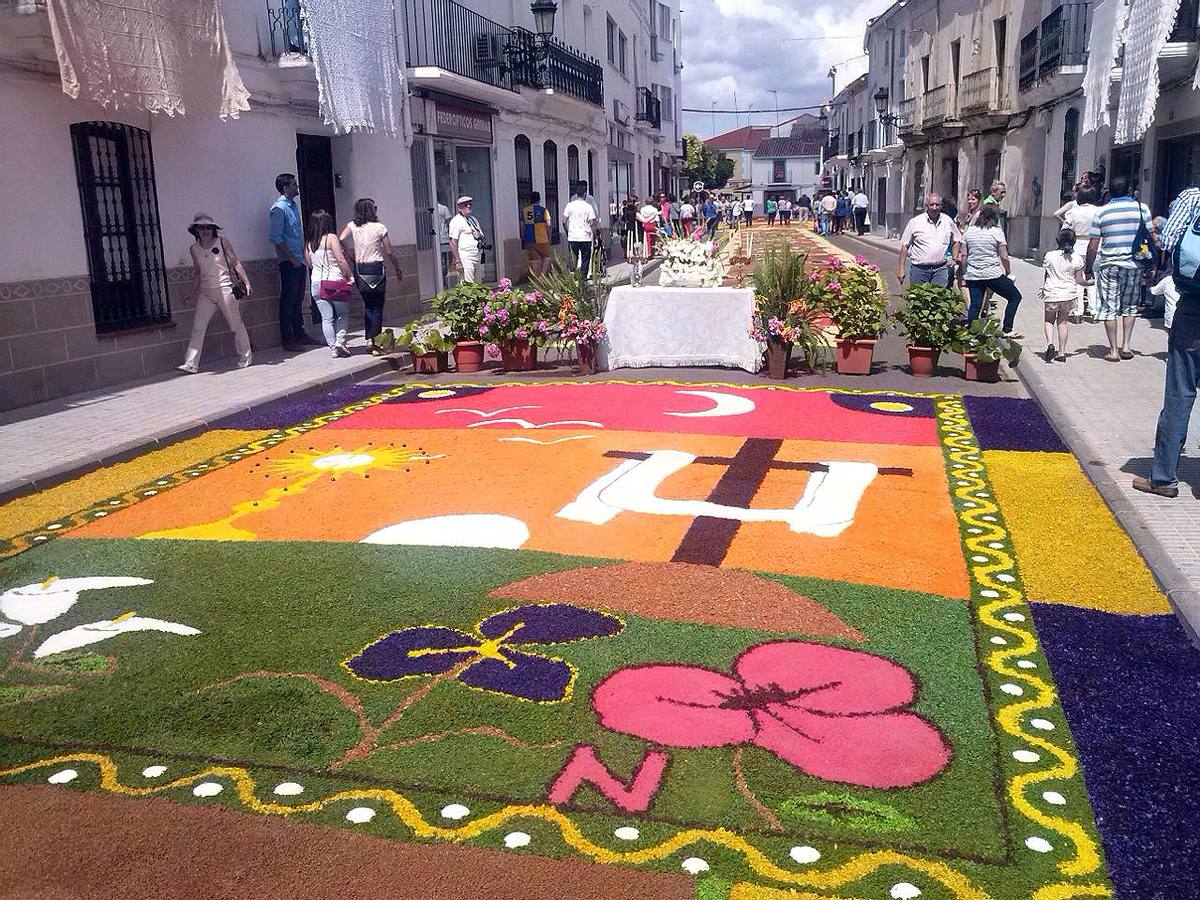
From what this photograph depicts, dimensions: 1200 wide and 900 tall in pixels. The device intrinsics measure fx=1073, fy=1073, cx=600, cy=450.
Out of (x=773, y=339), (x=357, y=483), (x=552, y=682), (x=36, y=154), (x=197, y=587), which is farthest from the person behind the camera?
(x=773, y=339)

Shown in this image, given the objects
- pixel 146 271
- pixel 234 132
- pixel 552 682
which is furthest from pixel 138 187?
pixel 552 682

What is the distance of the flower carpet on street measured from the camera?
121 inches

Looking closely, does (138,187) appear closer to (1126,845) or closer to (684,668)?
(684,668)

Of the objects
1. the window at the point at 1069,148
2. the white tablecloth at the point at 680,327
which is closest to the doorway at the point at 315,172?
the white tablecloth at the point at 680,327

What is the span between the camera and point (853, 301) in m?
10.7

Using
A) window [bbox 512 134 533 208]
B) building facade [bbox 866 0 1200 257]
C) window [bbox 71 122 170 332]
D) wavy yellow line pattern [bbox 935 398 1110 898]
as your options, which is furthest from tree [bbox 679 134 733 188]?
wavy yellow line pattern [bbox 935 398 1110 898]

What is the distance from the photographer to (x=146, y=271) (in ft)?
37.7

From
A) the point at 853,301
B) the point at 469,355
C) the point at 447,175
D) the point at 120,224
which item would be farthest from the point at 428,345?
the point at 447,175

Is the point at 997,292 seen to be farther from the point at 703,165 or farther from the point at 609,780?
the point at 703,165

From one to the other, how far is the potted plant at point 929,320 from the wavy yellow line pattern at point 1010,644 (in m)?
3.11

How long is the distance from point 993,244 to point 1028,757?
903 centimetres

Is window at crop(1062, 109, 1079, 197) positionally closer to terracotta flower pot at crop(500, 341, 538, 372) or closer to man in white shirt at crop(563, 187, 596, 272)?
man in white shirt at crop(563, 187, 596, 272)

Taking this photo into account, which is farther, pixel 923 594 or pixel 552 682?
pixel 923 594

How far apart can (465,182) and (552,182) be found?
582 cm
